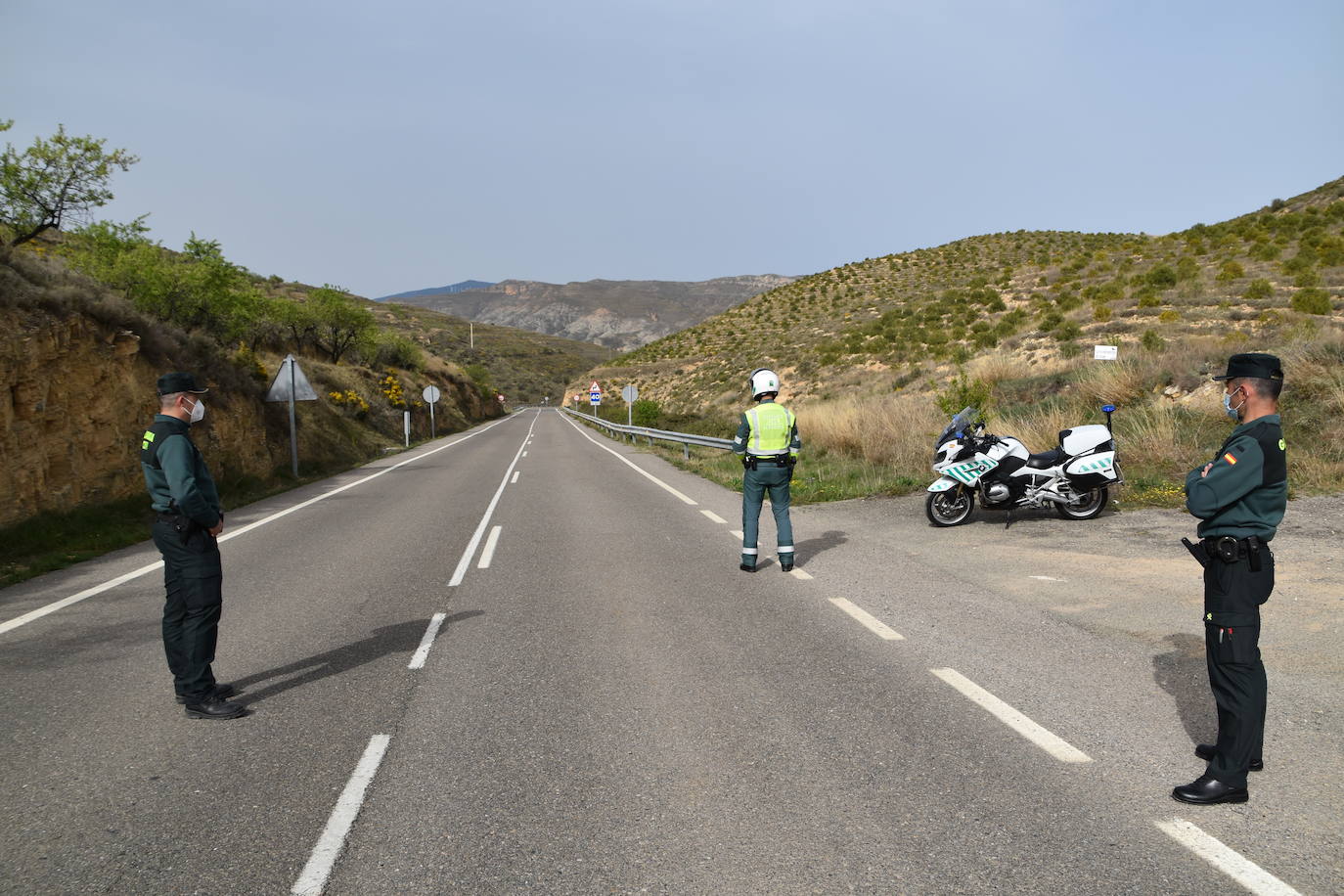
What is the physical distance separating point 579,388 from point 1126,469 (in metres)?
90.9

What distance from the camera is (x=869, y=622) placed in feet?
20.8

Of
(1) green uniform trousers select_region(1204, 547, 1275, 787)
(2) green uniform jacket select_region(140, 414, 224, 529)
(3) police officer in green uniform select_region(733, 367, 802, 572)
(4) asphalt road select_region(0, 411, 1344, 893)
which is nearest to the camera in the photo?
(4) asphalt road select_region(0, 411, 1344, 893)

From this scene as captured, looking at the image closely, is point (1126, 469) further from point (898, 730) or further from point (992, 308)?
point (992, 308)

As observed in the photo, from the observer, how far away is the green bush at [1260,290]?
2534 centimetres

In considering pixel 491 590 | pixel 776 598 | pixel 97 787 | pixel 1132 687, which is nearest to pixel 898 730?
pixel 1132 687

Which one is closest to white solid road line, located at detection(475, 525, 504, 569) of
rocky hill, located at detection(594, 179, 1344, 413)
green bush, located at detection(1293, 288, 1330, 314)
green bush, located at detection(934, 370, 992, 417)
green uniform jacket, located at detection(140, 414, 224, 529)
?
green uniform jacket, located at detection(140, 414, 224, 529)

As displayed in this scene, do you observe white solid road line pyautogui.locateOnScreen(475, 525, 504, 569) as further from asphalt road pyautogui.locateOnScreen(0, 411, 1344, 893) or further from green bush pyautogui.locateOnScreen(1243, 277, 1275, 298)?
green bush pyautogui.locateOnScreen(1243, 277, 1275, 298)

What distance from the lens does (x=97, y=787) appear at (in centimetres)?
374

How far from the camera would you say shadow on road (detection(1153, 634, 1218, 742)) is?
14.0 ft

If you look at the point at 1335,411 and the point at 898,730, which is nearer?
the point at 898,730

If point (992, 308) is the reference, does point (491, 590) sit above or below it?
below

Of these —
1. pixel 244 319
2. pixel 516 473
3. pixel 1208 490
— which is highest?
pixel 244 319

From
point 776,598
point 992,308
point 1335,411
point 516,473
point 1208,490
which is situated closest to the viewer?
point 1208,490

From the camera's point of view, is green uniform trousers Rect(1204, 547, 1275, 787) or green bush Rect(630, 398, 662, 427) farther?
green bush Rect(630, 398, 662, 427)
